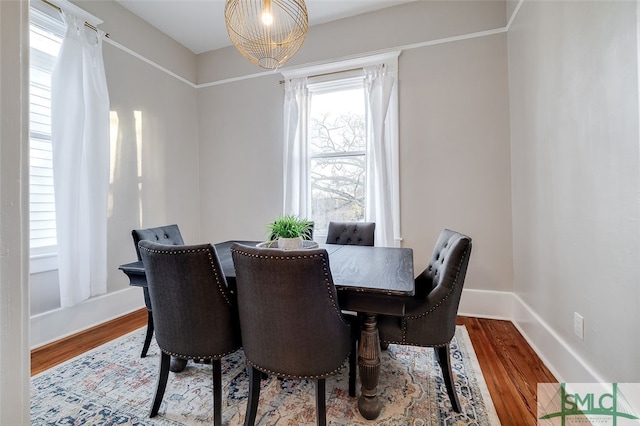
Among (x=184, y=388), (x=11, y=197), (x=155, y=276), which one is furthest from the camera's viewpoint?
(x=184, y=388)

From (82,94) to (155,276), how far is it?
2193 mm

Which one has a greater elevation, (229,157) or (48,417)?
(229,157)

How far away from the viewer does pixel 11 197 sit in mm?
460

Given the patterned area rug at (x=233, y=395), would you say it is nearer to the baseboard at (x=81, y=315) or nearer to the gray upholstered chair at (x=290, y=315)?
the gray upholstered chair at (x=290, y=315)

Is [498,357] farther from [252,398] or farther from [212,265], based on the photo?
[212,265]

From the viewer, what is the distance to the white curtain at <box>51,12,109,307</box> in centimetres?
235

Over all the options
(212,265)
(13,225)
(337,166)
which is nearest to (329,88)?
(337,166)

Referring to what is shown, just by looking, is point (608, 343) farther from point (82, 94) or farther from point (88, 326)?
point (82, 94)

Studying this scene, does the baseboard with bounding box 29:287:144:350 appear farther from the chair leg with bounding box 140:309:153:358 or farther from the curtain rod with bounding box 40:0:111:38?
the curtain rod with bounding box 40:0:111:38

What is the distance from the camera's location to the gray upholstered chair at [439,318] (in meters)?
1.45

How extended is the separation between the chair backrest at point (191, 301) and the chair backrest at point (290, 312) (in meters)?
0.13

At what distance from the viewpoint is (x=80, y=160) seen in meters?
2.46

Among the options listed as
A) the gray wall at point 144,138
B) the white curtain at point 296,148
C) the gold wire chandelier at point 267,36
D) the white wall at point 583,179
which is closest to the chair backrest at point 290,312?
the white wall at point 583,179

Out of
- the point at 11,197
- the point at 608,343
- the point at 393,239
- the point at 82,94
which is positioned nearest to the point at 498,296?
the point at 393,239
